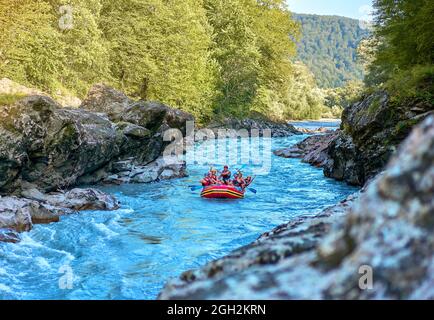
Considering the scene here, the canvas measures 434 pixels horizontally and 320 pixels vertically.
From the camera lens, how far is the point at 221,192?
17.2 m

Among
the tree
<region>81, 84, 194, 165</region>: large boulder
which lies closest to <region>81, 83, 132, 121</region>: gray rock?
<region>81, 84, 194, 165</region>: large boulder

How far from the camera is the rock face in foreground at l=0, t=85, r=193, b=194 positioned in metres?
14.5

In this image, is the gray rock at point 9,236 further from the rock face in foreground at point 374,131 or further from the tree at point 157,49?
the tree at point 157,49

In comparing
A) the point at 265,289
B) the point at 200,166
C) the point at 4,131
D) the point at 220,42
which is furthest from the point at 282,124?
the point at 265,289

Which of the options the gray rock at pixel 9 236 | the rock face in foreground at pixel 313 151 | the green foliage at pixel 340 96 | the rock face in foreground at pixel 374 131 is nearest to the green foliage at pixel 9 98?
the gray rock at pixel 9 236

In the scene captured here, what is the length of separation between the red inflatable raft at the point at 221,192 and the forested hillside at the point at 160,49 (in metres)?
12.0

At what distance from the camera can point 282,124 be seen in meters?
52.2

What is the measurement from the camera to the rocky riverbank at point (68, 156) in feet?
45.3

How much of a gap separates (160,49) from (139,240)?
1027 inches

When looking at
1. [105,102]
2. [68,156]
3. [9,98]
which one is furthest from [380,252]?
[105,102]

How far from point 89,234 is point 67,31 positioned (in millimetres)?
18319

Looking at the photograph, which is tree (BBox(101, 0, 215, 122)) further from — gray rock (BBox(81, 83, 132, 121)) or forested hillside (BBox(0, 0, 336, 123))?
gray rock (BBox(81, 83, 132, 121))

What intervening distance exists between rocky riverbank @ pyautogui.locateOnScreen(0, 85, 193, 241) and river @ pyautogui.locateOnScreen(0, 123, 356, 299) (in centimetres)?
77

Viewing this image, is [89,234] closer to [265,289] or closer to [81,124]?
[81,124]
